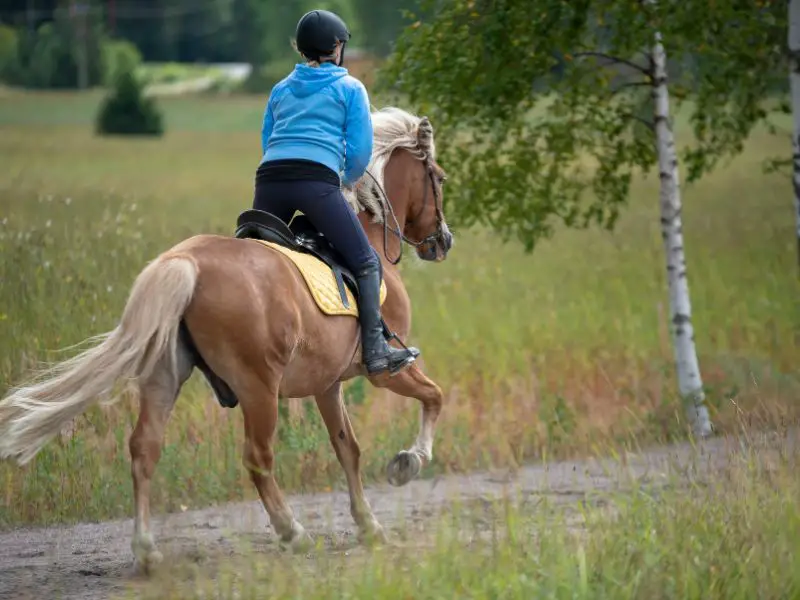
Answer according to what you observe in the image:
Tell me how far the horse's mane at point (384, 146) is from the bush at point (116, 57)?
214 ft

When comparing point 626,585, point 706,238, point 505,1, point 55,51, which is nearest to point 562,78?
point 505,1

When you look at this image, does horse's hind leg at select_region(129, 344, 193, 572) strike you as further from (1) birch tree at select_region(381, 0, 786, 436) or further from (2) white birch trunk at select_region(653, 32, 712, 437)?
(2) white birch trunk at select_region(653, 32, 712, 437)

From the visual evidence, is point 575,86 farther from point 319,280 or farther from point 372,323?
point 319,280

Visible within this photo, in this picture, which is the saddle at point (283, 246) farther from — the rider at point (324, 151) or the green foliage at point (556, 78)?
the green foliage at point (556, 78)

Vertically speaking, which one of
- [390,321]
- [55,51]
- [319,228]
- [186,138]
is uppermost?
[55,51]

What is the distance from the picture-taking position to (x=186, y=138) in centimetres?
5406

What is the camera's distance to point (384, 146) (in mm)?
8438

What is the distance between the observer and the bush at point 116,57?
71.9 metres

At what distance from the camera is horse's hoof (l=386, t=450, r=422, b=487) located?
800 cm

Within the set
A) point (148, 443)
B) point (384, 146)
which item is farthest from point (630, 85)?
point (148, 443)

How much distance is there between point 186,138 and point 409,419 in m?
44.3

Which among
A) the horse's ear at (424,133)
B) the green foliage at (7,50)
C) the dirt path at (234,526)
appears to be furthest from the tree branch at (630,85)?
the green foliage at (7,50)

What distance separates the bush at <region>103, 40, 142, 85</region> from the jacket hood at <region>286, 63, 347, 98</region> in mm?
65822

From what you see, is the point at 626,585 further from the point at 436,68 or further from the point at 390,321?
the point at 436,68
